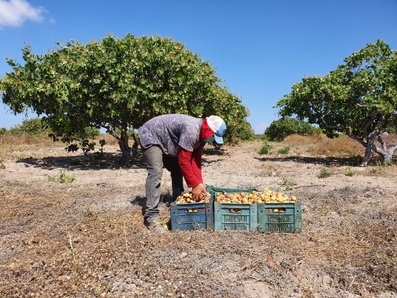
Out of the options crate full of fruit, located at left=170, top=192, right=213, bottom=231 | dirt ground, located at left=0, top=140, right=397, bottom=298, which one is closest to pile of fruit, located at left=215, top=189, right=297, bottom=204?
crate full of fruit, located at left=170, top=192, right=213, bottom=231

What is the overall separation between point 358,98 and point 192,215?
8.78 m

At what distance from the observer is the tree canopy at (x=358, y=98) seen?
10.5 m

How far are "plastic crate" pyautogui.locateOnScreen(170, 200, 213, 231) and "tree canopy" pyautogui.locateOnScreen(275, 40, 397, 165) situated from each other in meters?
7.86

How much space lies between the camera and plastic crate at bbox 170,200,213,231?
4270 mm

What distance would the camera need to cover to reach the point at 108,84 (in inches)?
372

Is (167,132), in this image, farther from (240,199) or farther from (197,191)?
(240,199)

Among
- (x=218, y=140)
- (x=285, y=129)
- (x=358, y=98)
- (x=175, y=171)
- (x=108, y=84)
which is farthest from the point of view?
(x=285, y=129)

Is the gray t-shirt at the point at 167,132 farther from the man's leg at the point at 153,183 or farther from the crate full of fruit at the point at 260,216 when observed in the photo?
the crate full of fruit at the point at 260,216

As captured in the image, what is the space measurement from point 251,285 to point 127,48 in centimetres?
793

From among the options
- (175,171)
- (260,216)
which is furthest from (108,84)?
(260,216)

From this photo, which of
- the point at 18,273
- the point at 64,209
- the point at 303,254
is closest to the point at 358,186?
the point at 303,254

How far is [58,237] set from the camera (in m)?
4.13

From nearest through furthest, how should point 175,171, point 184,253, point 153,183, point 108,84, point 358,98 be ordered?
point 184,253
point 153,183
point 175,171
point 108,84
point 358,98

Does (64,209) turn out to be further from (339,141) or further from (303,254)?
(339,141)
